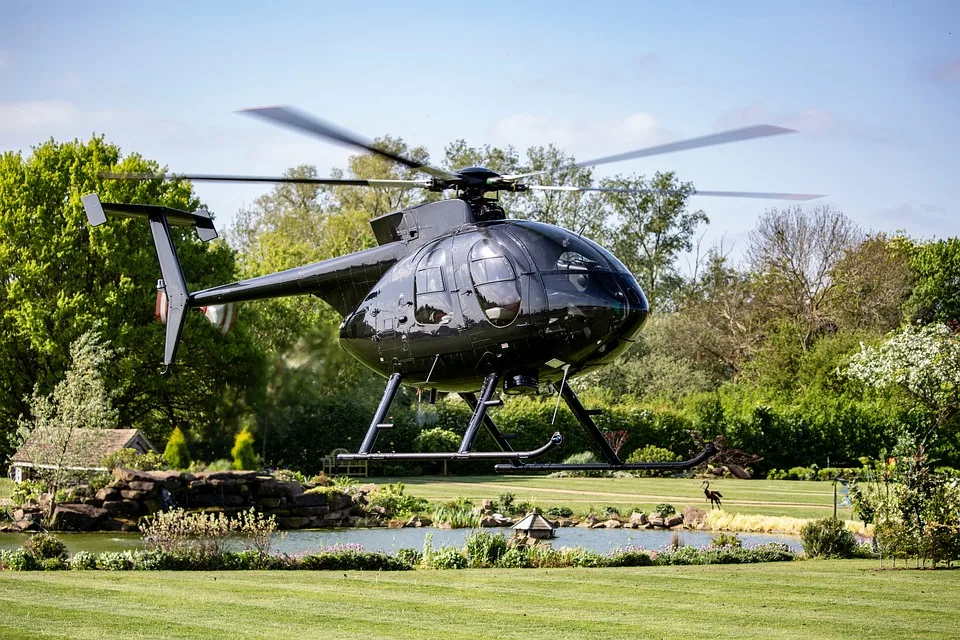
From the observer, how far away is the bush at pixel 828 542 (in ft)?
69.3

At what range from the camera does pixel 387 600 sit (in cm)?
1573

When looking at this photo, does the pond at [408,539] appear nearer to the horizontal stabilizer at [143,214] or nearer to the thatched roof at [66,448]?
the thatched roof at [66,448]

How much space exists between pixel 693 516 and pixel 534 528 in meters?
5.53

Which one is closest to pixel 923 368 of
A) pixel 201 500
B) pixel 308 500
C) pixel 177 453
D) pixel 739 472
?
pixel 739 472

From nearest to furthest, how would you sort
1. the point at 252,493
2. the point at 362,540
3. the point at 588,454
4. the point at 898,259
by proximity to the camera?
the point at 362,540
the point at 252,493
the point at 588,454
the point at 898,259

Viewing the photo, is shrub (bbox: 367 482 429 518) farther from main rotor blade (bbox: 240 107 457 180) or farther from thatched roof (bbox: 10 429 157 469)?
main rotor blade (bbox: 240 107 457 180)

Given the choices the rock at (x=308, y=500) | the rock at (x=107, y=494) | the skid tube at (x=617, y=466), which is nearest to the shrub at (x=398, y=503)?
the rock at (x=308, y=500)

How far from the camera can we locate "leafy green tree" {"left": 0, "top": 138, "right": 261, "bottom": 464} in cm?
3559

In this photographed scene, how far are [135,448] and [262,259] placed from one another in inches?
917

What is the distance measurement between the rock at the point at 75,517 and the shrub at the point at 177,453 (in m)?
5.75

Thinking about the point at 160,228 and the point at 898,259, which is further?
the point at 898,259

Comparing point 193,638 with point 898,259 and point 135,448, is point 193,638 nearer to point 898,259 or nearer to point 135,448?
point 135,448

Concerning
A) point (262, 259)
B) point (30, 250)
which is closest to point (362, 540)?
point (30, 250)

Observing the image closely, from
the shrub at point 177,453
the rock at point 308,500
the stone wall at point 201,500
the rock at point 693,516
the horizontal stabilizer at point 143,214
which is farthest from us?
the shrub at point 177,453
